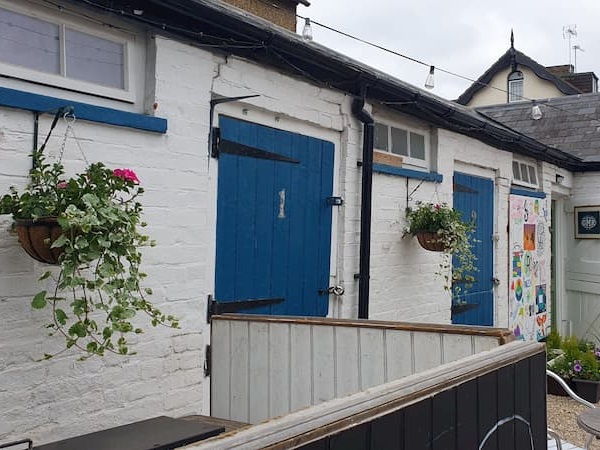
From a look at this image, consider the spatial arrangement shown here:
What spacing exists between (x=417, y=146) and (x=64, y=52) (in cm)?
369

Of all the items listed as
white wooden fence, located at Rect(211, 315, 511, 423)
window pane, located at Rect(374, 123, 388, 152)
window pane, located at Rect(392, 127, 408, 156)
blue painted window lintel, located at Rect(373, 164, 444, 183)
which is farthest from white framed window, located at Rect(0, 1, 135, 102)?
window pane, located at Rect(392, 127, 408, 156)

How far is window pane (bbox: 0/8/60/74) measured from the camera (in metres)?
2.93

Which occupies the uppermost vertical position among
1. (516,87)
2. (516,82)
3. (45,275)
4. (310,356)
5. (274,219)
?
(516,82)

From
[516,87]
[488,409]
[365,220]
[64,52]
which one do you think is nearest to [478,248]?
[365,220]

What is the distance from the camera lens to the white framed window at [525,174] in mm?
8234

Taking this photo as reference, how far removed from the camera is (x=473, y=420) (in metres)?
2.20

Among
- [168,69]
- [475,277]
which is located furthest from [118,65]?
[475,277]

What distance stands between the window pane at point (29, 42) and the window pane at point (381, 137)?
2.97 meters

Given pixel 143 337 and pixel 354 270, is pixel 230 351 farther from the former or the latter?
pixel 354 270

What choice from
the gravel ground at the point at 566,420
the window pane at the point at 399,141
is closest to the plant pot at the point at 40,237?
the window pane at the point at 399,141

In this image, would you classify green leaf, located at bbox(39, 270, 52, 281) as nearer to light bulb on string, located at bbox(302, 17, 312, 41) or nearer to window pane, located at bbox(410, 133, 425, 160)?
light bulb on string, located at bbox(302, 17, 312, 41)

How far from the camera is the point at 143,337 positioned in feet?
11.1

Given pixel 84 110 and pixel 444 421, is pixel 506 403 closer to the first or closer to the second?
pixel 444 421

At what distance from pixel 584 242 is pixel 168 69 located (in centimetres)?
799
